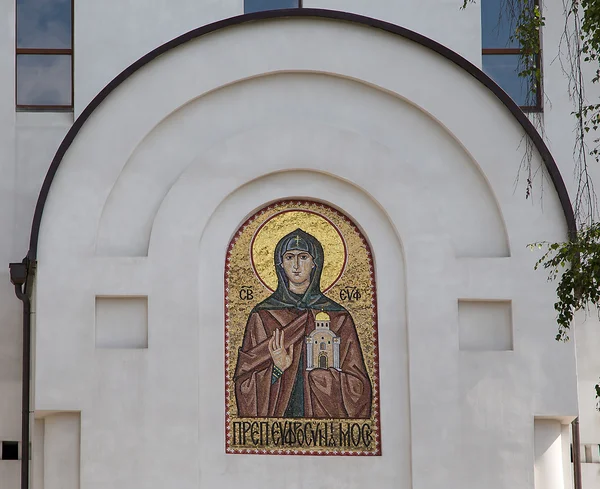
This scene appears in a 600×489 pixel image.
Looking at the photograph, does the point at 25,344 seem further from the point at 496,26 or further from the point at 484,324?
the point at 496,26

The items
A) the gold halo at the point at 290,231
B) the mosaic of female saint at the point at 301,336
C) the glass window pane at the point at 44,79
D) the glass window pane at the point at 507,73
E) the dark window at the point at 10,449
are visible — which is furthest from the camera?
the glass window pane at the point at 507,73

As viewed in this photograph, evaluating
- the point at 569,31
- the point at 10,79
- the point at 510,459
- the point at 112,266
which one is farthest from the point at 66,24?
the point at 510,459

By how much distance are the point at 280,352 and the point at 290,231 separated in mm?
1321

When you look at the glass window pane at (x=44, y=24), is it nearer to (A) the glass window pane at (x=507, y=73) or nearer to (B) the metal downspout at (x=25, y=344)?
(B) the metal downspout at (x=25, y=344)

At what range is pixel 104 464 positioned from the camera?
41.7 feet

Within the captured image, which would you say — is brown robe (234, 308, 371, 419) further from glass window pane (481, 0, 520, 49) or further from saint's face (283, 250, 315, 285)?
glass window pane (481, 0, 520, 49)

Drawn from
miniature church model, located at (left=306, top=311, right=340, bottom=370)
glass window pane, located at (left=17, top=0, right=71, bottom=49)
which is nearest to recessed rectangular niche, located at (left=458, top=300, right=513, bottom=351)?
miniature church model, located at (left=306, top=311, right=340, bottom=370)

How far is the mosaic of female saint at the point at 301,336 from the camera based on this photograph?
1305cm

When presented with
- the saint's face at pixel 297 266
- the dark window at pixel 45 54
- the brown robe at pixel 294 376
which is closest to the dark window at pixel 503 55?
the saint's face at pixel 297 266

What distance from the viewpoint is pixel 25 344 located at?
43.9ft

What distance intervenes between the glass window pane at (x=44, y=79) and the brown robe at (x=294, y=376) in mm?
3804

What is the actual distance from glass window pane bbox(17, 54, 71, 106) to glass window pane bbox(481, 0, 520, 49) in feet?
16.4

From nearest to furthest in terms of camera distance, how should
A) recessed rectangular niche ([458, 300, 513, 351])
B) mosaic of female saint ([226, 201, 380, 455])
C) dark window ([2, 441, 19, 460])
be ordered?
mosaic of female saint ([226, 201, 380, 455]), recessed rectangular niche ([458, 300, 513, 351]), dark window ([2, 441, 19, 460])

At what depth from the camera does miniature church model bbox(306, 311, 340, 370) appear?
43.4 ft
